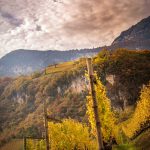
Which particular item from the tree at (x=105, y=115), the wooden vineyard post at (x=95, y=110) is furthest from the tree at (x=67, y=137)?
the wooden vineyard post at (x=95, y=110)

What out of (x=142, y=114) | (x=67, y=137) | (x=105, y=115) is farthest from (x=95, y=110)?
(x=142, y=114)

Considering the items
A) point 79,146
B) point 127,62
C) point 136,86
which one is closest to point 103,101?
point 79,146

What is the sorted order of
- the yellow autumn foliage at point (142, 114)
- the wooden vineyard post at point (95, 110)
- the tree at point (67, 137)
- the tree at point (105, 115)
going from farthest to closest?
1. the yellow autumn foliage at point (142, 114)
2. the tree at point (67, 137)
3. the tree at point (105, 115)
4. the wooden vineyard post at point (95, 110)

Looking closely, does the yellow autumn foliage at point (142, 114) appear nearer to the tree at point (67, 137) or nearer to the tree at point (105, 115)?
the tree at point (67, 137)

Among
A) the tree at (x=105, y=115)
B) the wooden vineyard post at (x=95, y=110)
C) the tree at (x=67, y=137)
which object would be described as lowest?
the tree at (x=67, y=137)

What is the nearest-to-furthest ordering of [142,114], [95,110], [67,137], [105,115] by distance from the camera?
[95,110]
[105,115]
[67,137]
[142,114]

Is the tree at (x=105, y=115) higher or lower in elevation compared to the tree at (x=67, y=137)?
higher

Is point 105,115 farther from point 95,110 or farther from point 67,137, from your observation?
point 95,110

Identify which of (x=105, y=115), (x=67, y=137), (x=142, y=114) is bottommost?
(x=67, y=137)

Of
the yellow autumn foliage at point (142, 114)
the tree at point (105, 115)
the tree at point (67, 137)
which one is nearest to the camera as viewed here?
the tree at point (105, 115)

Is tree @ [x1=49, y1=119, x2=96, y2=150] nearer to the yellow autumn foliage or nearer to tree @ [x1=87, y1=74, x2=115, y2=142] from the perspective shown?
the yellow autumn foliage

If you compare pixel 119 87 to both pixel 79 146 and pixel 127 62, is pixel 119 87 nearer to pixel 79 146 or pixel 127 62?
pixel 127 62

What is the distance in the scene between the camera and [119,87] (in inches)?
7023

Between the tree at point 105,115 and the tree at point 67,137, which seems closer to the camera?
the tree at point 105,115
